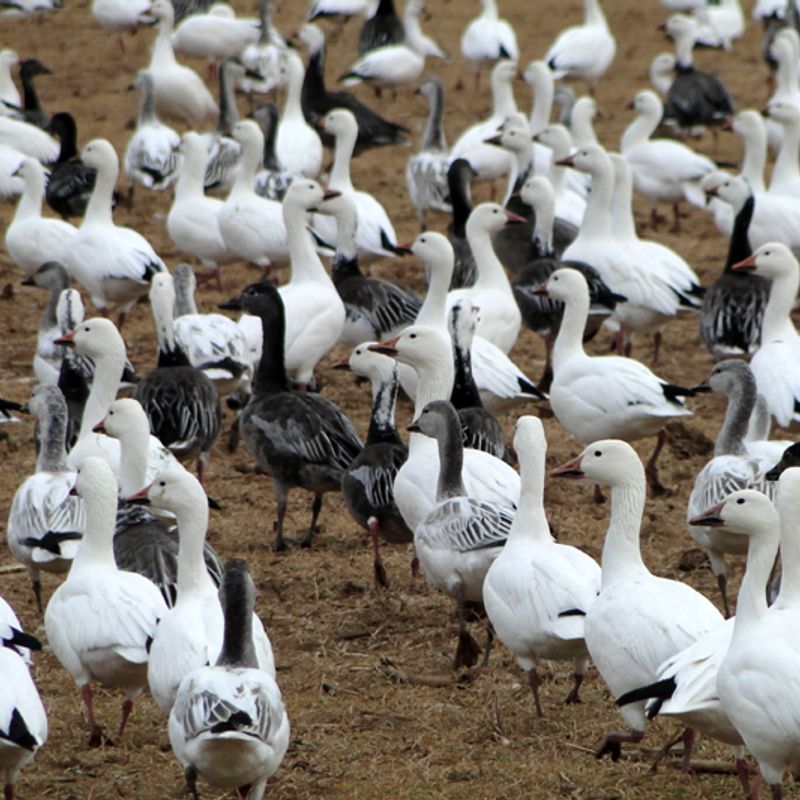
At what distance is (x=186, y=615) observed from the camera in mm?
5391

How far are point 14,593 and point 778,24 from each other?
1343 centimetres

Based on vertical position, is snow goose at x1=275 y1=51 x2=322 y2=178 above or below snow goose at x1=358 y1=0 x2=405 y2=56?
above

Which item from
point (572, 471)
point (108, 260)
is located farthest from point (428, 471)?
point (108, 260)

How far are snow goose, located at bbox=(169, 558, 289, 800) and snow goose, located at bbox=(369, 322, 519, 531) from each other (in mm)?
1972

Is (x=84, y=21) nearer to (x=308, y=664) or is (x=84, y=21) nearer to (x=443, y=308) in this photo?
(x=443, y=308)

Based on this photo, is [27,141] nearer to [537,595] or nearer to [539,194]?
[539,194]

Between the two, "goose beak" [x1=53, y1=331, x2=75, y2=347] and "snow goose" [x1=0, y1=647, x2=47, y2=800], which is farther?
"goose beak" [x1=53, y1=331, x2=75, y2=347]

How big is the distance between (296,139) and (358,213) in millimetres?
2738

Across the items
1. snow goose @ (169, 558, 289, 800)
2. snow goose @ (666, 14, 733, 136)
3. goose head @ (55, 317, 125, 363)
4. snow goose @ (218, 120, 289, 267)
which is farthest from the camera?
snow goose @ (666, 14, 733, 136)

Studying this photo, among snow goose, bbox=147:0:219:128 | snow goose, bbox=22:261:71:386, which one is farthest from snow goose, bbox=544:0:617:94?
snow goose, bbox=22:261:71:386

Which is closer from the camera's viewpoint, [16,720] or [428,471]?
[16,720]

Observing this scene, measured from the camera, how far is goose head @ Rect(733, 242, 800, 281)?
9219 millimetres

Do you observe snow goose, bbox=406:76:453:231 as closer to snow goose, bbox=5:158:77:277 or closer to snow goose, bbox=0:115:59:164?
snow goose, bbox=0:115:59:164

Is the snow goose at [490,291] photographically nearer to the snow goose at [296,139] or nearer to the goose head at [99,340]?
the goose head at [99,340]
